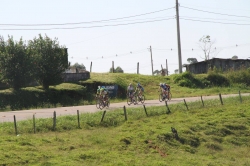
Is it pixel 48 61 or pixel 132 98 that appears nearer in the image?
pixel 132 98

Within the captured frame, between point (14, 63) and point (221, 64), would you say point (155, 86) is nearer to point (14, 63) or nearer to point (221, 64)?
point (221, 64)

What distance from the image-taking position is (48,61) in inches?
1656

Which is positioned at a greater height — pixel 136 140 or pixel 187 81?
pixel 187 81

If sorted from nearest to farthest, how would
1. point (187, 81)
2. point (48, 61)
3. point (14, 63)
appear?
point (14, 63) < point (48, 61) < point (187, 81)

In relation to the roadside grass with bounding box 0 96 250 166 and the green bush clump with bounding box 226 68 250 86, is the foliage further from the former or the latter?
the green bush clump with bounding box 226 68 250 86

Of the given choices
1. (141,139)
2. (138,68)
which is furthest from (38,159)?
(138,68)

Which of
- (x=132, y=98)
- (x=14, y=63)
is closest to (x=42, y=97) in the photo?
(x=14, y=63)

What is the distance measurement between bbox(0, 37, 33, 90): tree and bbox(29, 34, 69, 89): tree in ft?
5.82

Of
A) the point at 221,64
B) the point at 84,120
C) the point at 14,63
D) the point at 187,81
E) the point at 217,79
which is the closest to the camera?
the point at 84,120

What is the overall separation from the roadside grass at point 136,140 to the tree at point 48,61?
1642 centimetres

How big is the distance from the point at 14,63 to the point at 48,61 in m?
4.10

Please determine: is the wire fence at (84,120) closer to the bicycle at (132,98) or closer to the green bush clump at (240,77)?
the bicycle at (132,98)

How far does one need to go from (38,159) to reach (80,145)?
274 cm

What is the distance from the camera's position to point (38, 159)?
1625cm
